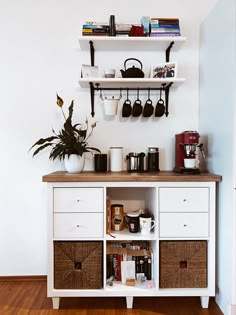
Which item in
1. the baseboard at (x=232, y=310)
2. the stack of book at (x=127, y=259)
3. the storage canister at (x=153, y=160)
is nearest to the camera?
the baseboard at (x=232, y=310)

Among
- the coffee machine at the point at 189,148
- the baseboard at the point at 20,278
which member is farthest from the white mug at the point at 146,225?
the baseboard at the point at 20,278

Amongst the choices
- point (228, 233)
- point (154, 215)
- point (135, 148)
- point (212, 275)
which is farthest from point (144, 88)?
point (212, 275)

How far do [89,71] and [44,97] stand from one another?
0.46 meters

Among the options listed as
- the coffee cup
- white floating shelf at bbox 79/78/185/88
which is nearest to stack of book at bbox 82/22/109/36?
white floating shelf at bbox 79/78/185/88

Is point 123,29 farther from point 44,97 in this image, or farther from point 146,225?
point 146,225

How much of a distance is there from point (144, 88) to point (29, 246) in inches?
62.1

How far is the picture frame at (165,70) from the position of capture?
7.28 ft

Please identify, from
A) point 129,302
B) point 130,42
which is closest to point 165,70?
point 130,42

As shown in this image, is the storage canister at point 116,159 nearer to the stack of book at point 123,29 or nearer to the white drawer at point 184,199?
the white drawer at point 184,199

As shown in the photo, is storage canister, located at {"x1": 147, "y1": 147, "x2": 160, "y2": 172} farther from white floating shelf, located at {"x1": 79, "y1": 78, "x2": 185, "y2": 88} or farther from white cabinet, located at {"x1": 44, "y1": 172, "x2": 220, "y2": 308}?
white floating shelf, located at {"x1": 79, "y1": 78, "x2": 185, "y2": 88}

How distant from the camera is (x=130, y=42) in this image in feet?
Result: 7.63

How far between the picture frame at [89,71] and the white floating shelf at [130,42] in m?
0.20

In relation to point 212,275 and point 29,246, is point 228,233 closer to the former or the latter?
point 212,275

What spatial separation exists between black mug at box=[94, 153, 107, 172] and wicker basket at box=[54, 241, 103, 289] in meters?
0.57
